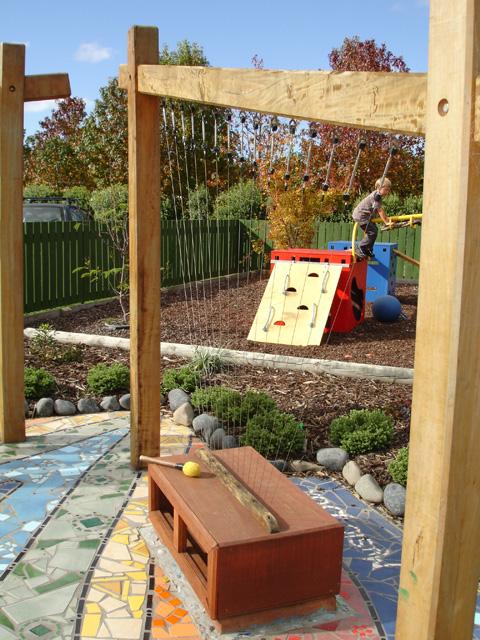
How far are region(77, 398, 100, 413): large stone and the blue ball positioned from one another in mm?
4720

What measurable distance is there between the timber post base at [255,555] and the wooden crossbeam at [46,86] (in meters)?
3.06

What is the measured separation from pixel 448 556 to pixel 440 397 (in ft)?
1.49

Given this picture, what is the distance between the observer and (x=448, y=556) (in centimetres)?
189

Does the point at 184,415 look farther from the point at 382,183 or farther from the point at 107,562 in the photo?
the point at 382,183

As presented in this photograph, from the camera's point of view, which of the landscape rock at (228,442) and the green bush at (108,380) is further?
the green bush at (108,380)

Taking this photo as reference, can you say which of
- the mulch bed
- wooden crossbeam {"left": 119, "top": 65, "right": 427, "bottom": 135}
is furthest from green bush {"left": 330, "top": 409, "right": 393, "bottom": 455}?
wooden crossbeam {"left": 119, "top": 65, "right": 427, "bottom": 135}

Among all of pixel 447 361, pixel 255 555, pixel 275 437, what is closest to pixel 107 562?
pixel 255 555

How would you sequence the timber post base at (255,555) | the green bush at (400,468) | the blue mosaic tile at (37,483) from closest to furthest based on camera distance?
the timber post base at (255,555)
the blue mosaic tile at (37,483)
the green bush at (400,468)

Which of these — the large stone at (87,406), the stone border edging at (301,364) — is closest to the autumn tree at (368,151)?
the stone border edging at (301,364)

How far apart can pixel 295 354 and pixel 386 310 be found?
225cm

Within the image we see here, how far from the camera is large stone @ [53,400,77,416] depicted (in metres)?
5.79

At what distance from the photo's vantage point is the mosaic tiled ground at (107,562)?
2805 mm

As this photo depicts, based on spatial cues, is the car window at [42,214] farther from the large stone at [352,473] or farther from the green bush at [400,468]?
the green bush at [400,468]

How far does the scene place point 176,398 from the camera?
233 inches
